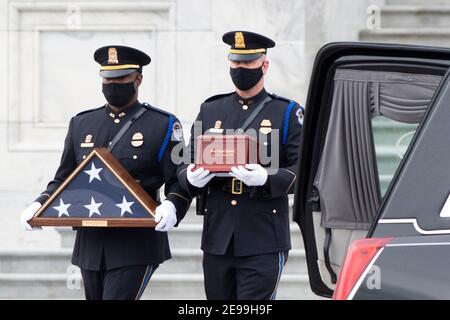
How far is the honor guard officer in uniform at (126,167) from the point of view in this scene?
6.49 metres

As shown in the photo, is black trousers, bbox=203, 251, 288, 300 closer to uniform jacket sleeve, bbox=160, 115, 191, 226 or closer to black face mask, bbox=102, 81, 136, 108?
uniform jacket sleeve, bbox=160, 115, 191, 226

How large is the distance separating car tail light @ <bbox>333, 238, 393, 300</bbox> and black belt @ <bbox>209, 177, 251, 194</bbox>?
2.72 meters

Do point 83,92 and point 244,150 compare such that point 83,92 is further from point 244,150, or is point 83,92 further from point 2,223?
point 244,150

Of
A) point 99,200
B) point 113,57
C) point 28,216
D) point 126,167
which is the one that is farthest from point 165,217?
point 113,57

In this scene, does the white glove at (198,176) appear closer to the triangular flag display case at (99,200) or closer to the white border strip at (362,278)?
the triangular flag display case at (99,200)

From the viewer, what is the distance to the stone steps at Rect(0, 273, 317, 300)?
29.7ft

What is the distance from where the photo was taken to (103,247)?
21.4 feet

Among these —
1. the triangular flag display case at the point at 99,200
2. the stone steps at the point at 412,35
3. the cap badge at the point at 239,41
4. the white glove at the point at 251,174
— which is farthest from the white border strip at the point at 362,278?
the stone steps at the point at 412,35

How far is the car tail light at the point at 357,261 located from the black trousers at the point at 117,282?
2.94m

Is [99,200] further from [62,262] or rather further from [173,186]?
[62,262]

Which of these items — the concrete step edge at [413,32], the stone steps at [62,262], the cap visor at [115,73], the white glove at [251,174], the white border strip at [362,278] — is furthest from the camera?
the concrete step edge at [413,32]

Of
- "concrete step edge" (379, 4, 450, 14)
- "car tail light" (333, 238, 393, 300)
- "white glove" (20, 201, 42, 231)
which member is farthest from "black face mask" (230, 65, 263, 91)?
"concrete step edge" (379, 4, 450, 14)
